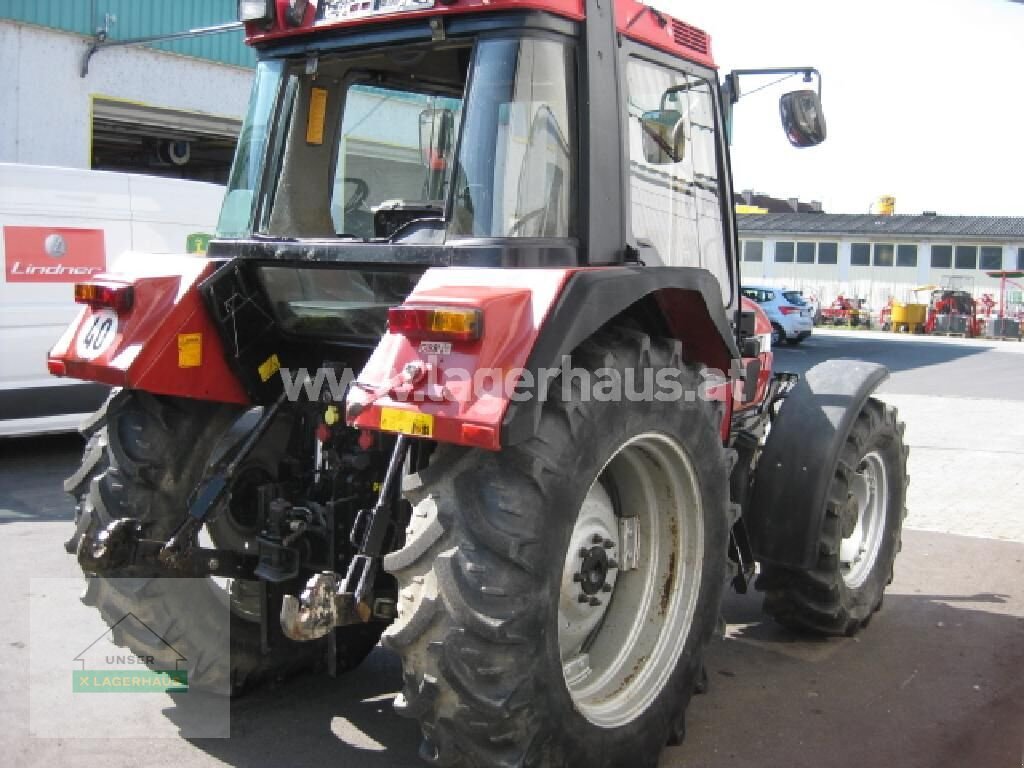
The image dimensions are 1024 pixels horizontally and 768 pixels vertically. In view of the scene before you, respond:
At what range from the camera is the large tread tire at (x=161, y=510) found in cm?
389

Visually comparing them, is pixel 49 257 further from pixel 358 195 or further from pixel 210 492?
pixel 210 492

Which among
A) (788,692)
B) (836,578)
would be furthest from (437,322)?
(836,578)

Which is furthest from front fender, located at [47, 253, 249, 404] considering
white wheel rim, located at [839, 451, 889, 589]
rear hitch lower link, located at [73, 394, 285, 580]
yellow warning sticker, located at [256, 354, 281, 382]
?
white wheel rim, located at [839, 451, 889, 589]

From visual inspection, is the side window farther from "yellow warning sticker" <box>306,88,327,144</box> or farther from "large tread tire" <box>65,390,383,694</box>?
"large tread tire" <box>65,390,383,694</box>

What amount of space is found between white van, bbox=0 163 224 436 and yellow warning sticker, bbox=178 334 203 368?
5454 millimetres

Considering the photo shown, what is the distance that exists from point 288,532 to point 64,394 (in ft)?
19.7

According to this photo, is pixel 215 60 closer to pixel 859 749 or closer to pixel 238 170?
pixel 238 170

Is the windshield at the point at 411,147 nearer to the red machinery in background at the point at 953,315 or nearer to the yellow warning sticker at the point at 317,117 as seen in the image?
the yellow warning sticker at the point at 317,117

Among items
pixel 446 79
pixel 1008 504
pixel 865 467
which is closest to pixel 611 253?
pixel 446 79

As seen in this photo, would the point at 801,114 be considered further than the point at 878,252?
No

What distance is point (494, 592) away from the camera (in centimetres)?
299

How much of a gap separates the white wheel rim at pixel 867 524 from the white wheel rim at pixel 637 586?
167 centimetres

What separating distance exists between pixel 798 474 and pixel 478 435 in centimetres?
227
